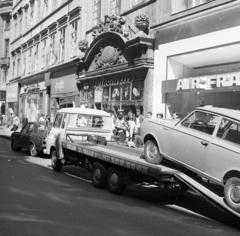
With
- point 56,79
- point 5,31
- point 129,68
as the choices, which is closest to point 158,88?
point 129,68

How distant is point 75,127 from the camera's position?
11117 millimetres

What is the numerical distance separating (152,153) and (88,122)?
4185mm

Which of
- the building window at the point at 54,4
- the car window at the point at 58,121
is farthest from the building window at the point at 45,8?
the car window at the point at 58,121

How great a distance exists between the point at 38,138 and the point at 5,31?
38132 millimetres

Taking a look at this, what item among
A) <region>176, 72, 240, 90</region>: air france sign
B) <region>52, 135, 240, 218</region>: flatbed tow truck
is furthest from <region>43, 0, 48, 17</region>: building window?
<region>52, 135, 240, 218</region>: flatbed tow truck

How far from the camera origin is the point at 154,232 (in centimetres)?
545

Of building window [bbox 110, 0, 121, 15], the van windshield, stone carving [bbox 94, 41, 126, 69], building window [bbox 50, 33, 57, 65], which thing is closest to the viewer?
the van windshield

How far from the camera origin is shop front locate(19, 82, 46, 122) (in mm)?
32250

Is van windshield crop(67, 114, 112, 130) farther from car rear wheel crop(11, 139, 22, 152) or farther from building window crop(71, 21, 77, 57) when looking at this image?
building window crop(71, 21, 77, 57)

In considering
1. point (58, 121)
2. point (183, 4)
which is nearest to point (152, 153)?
point (58, 121)

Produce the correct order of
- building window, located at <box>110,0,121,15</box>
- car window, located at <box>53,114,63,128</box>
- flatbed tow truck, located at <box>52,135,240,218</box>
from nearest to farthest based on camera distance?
flatbed tow truck, located at <box>52,135,240,218</box>
car window, located at <box>53,114,63,128</box>
building window, located at <box>110,0,121,15</box>

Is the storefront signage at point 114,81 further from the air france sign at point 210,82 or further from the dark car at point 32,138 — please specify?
the dark car at point 32,138

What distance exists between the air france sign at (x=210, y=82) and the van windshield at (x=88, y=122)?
4.29 m

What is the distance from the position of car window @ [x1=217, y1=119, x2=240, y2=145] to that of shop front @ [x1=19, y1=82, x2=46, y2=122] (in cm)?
2572
